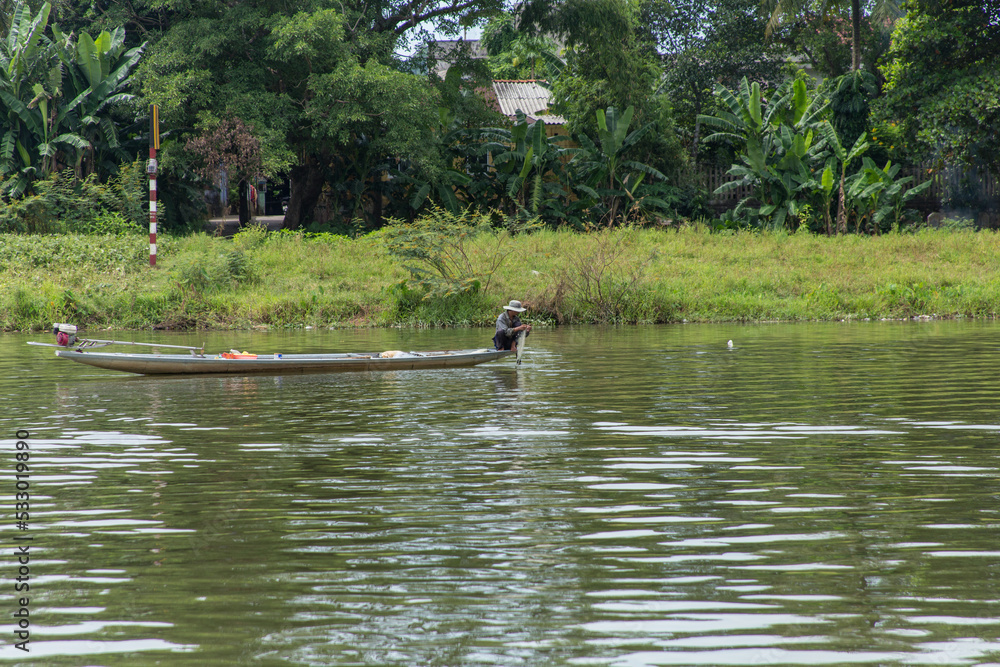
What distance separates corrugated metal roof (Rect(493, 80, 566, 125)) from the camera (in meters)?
41.0

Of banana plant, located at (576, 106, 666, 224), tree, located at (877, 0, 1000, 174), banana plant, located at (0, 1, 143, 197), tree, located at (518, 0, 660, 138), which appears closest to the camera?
banana plant, located at (0, 1, 143, 197)

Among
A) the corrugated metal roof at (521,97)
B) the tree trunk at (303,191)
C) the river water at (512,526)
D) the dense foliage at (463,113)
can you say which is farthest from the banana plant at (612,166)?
the river water at (512,526)

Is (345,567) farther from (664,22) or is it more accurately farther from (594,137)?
(664,22)

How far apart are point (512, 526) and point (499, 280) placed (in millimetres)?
18167

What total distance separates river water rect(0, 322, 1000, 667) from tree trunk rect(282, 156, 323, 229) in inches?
789

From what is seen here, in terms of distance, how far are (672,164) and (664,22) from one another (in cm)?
541

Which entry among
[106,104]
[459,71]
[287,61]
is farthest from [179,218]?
[459,71]

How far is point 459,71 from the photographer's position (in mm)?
31719

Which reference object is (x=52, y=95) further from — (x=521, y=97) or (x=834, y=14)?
(x=834, y=14)

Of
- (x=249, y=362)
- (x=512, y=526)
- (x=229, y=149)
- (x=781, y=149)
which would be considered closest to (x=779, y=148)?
(x=781, y=149)

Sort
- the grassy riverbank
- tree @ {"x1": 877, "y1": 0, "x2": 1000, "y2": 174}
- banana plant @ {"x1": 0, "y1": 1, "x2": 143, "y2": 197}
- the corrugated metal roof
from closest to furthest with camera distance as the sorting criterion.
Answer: the grassy riverbank → banana plant @ {"x1": 0, "y1": 1, "x2": 143, "y2": 197} → tree @ {"x1": 877, "y1": 0, "x2": 1000, "y2": 174} → the corrugated metal roof

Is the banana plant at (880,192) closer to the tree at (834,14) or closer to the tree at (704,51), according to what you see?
the tree at (834,14)

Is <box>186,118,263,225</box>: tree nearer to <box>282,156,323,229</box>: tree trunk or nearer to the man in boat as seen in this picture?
<box>282,156,323,229</box>: tree trunk

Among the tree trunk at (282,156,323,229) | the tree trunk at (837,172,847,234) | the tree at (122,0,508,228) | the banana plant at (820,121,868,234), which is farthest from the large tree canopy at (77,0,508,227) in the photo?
the tree trunk at (837,172,847,234)
